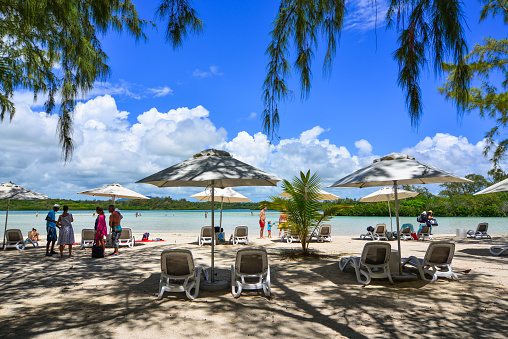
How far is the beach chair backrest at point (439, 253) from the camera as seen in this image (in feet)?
19.7

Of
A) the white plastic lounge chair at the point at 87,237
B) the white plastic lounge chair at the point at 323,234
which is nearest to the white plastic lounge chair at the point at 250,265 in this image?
the white plastic lounge chair at the point at 87,237

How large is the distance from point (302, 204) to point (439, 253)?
4218mm

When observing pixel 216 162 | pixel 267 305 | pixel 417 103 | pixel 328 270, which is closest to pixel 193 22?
pixel 216 162

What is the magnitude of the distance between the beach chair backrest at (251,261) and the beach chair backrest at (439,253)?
3311 mm

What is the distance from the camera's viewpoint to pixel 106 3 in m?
3.66

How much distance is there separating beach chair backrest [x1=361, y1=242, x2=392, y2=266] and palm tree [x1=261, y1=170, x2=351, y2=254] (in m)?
3.52

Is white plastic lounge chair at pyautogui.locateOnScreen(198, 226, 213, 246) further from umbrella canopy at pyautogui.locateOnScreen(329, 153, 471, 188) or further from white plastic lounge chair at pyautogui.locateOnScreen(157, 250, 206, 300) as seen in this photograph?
white plastic lounge chair at pyautogui.locateOnScreen(157, 250, 206, 300)

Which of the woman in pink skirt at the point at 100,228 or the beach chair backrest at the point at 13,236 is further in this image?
the beach chair backrest at the point at 13,236

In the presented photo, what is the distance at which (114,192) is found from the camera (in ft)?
40.4

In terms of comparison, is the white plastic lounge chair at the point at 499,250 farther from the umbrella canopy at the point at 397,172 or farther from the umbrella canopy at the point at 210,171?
the umbrella canopy at the point at 210,171

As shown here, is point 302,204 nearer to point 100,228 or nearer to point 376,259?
point 376,259

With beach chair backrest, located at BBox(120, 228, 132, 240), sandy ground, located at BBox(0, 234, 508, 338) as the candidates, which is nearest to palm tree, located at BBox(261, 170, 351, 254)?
sandy ground, located at BBox(0, 234, 508, 338)

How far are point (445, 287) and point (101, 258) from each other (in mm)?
8846

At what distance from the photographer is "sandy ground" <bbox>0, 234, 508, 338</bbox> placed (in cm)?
357
